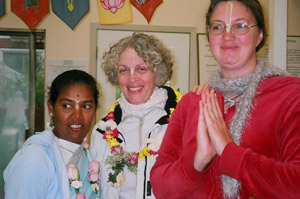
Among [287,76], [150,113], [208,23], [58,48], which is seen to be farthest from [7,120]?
[287,76]

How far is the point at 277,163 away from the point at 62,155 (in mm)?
1208

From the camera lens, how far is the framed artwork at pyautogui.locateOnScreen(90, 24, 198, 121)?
3.66 meters

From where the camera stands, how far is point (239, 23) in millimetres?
1159

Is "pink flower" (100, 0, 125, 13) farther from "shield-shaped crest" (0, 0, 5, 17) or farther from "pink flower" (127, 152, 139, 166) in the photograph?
"pink flower" (127, 152, 139, 166)

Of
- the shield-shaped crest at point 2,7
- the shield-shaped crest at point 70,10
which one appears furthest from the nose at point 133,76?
the shield-shaped crest at point 2,7

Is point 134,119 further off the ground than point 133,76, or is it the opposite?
point 133,76

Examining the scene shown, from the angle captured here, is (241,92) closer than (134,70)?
Yes

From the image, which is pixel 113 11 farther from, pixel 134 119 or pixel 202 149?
pixel 202 149

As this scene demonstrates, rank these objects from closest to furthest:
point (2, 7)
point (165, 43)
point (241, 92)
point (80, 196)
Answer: point (241, 92) → point (80, 196) → point (2, 7) → point (165, 43)

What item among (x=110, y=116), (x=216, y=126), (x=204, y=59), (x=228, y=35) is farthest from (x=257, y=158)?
(x=204, y=59)

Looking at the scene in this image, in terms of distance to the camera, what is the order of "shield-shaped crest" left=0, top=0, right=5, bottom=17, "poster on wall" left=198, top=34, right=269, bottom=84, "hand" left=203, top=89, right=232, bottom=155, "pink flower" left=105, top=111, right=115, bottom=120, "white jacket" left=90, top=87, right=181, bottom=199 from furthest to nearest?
"poster on wall" left=198, top=34, right=269, bottom=84 → "shield-shaped crest" left=0, top=0, right=5, bottom=17 → "pink flower" left=105, top=111, right=115, bottom=120 → "white jacket" left=90, top=87, right=181, bottom=199 → "hand" left=203, top=89, right=232, bottom=155

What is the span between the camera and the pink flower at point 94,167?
184cm

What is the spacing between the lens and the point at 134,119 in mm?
1969

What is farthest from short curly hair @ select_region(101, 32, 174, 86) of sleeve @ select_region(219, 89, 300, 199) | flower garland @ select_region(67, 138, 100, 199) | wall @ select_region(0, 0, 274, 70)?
wall @ select_region(0, 0, 274, 70)
